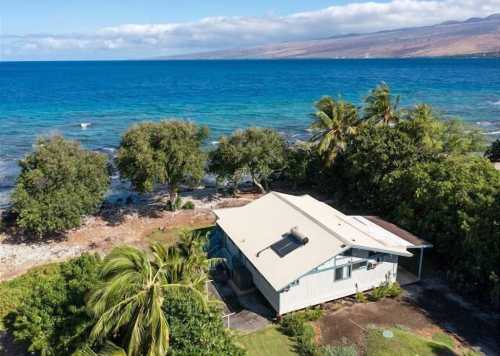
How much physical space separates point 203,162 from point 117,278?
1926 cm

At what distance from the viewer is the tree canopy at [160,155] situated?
27.6m

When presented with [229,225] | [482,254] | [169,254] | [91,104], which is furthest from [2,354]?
[91,104]

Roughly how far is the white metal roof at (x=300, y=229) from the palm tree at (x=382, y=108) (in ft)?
36.9

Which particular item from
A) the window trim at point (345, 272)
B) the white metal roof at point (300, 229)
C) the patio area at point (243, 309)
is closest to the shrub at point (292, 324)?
the patio area at point (243, 309)

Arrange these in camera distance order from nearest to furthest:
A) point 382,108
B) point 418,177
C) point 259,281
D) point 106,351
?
point 106,351 < point 259,281 < point 418,177 < point 382,108

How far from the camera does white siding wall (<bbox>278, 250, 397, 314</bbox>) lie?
57.6 feet

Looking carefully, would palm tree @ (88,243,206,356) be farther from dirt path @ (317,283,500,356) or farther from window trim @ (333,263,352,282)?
window trim @ (333,263,352,282)

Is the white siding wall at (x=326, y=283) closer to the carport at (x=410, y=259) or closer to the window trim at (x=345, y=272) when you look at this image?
the window trim at (x=345, y=272)

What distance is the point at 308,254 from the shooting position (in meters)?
17.9

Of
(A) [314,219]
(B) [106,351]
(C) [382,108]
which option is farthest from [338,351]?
(C) [382,108]

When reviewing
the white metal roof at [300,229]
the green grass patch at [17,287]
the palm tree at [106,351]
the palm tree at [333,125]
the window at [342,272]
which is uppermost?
the palm tree at [333,125]

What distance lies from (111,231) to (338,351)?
1803 cm

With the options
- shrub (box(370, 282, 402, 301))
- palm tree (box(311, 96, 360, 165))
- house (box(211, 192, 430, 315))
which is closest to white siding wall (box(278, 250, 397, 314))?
house (box(211, 192, 430, 315))

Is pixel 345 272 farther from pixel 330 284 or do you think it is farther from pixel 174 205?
pixel 174 205
